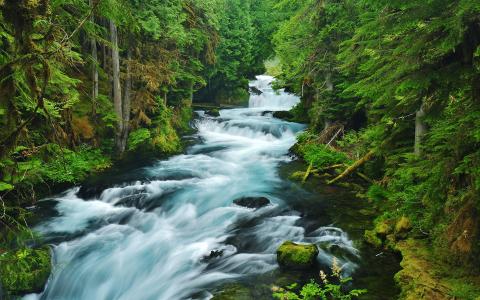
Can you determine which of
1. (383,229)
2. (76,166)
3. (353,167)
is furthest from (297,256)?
(76,166)

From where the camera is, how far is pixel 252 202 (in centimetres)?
1215

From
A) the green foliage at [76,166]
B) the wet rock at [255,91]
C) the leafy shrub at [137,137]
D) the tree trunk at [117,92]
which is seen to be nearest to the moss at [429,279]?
the green foliage at [76,166]

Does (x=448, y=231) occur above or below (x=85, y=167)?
above

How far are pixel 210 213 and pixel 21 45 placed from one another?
8516mm

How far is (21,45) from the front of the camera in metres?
4.00

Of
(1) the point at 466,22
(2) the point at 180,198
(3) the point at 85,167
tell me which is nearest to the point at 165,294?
(2) the point at 180,198

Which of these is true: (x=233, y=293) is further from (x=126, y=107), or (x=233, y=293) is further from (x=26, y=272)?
(x=126, y=107)

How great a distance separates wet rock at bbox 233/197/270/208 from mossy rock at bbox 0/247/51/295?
18.4 feet

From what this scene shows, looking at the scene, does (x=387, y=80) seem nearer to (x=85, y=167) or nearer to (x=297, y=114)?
(x=85, y=167)

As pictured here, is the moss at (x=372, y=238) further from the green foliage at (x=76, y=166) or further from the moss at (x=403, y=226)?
the green foliage at (x=76, y=166)

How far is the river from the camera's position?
835 cm

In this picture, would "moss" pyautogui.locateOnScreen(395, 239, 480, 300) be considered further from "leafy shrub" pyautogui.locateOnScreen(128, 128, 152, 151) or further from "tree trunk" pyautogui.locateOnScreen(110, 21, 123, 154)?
"leafy shrub" pyautogui.locateOnScreen(128, 128, 152, 151)

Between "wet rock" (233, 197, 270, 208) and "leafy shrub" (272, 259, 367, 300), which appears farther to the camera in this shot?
"wet rock" (233, 197, 270, 208)

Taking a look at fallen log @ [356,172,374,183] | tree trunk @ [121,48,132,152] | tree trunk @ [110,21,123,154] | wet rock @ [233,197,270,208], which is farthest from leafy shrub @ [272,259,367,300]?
tree trunk @ [121,48,132,152]
